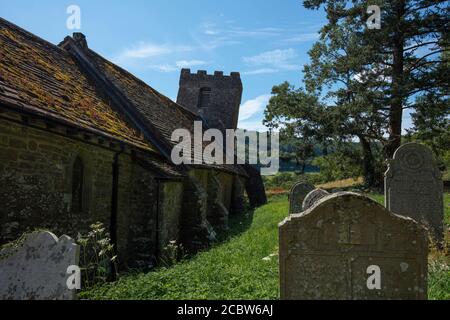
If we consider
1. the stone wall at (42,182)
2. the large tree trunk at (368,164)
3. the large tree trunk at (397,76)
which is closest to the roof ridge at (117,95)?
the stone wall at (42,182)

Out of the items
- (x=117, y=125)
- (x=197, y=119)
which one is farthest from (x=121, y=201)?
(x=197, y=119)

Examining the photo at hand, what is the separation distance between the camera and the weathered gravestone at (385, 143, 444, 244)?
8.63m

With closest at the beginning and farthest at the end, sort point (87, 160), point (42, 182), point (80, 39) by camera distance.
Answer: point (42, 182) < point (87, 160) < point (80, 39)

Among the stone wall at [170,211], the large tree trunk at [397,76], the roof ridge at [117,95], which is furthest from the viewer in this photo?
the large tree trunk at [397,76]

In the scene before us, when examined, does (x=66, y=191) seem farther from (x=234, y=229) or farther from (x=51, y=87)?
(x=234, y=229)

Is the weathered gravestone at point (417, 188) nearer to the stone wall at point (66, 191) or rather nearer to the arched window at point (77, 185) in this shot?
the stone wall at point (66, 191)

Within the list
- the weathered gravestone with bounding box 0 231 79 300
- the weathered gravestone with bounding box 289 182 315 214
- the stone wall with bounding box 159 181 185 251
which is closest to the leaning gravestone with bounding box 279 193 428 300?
the weathered gravestone with bounding box 0 231 79 300

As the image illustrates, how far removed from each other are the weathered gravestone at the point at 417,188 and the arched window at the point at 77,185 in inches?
270

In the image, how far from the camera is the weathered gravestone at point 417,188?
340 inches

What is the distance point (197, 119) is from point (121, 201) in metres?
17.0

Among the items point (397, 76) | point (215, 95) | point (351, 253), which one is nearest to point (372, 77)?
point (397, 76)

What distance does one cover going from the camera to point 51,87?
9953 millimetres

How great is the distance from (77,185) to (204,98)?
23501 mm

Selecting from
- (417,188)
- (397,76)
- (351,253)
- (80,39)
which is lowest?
(351,253)
